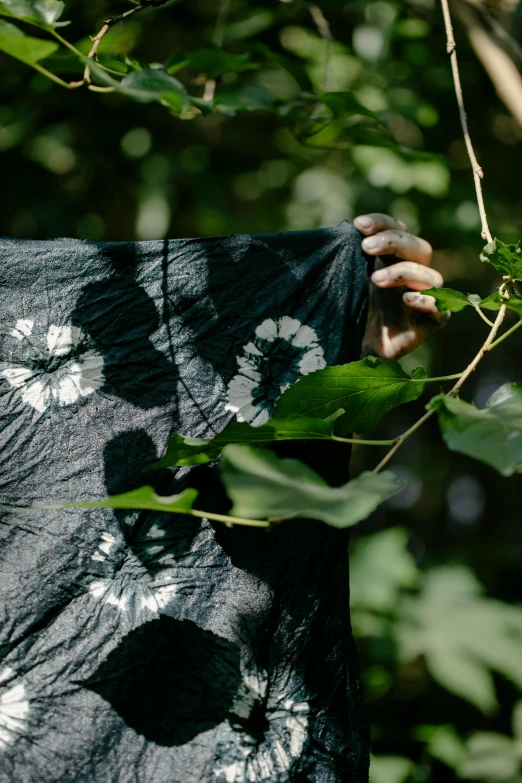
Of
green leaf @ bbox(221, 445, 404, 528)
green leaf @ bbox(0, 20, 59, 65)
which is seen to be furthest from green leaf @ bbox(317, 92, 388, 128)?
green leaf @ bbox(221, 445, 404, 528)

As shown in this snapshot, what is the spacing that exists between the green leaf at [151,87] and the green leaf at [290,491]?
1.01 ft

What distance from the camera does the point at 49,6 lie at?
0.60m

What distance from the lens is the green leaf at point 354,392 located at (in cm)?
63

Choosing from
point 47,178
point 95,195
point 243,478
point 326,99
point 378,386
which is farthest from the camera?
point 95,195

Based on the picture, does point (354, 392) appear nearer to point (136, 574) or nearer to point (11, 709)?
point (136, 574)

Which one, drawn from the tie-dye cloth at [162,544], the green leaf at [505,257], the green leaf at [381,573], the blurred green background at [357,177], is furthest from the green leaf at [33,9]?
the green leaf at [381,573]

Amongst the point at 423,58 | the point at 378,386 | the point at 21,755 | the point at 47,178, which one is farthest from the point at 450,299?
the point at 47,178

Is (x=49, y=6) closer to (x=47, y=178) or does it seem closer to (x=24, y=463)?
(x=24, y=463)

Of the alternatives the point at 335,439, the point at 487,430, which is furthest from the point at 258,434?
the point at 487,430

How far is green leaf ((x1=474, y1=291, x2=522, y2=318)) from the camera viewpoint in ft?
2.04

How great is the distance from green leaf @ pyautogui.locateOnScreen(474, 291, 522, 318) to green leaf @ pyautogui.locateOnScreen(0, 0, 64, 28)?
1.59 ft

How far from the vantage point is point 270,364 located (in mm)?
787

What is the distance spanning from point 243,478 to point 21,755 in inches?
15.4

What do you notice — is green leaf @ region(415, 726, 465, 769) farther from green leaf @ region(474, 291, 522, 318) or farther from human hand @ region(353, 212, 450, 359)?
green leaf @ region(474, 291, 522, 318)
